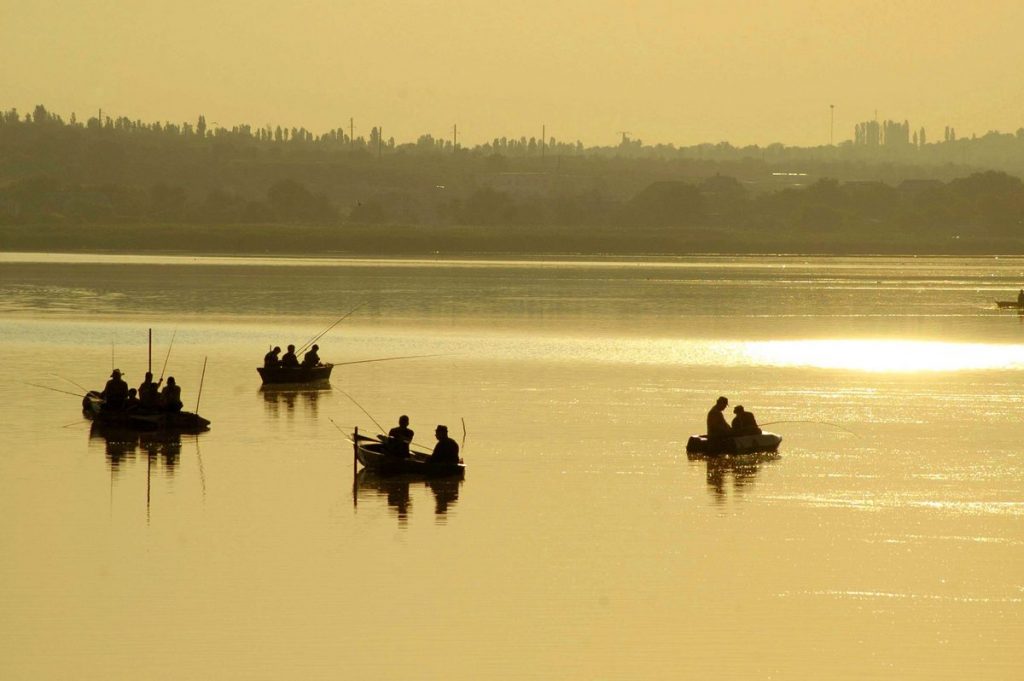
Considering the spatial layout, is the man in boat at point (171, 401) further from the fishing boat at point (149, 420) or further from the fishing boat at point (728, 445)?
the fishing boat at point (728, 445)

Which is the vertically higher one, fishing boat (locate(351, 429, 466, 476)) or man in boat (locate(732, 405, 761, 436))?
man in boat (locate(732, 405, 761, 436))

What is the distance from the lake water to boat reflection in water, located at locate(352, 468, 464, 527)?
12 cm

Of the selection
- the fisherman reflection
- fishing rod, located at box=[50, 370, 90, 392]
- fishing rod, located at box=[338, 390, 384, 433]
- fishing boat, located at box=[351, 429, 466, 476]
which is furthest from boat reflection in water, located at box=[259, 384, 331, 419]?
the fisherman reflection

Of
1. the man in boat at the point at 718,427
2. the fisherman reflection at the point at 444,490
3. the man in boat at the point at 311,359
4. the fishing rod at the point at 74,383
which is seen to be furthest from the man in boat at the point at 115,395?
the man in boat at the point at 718,427

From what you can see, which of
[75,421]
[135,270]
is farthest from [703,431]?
[135,270]

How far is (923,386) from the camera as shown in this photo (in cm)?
5531

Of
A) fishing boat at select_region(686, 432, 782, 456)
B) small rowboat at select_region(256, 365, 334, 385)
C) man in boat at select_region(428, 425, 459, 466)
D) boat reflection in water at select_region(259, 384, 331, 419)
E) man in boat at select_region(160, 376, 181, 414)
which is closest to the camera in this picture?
man in boat at select_region(428, 425, 459, 466)

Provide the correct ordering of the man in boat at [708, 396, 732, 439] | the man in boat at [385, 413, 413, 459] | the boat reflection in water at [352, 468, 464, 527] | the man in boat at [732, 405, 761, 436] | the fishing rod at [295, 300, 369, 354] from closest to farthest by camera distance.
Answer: the boat reflection in water at [352, 468, 464, 527] → the man in boat at [385, 413, 413, 459] → the man in boat at [708, 396, 732, 439] → the man in boat at [732, 405, 761, 436] → the fishing rod at [295, 300, 369, 354]

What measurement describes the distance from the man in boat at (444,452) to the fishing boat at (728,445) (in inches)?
268

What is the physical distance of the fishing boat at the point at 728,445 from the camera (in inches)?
1447

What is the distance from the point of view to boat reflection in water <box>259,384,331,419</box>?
4579 centimetres

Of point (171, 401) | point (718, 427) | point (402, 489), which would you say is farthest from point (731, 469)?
point (171, 401)

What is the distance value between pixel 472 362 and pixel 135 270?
99001 mm

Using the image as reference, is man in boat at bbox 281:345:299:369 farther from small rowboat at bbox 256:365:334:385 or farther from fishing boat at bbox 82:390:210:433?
fishing boat at bbox 82:390:210:433
